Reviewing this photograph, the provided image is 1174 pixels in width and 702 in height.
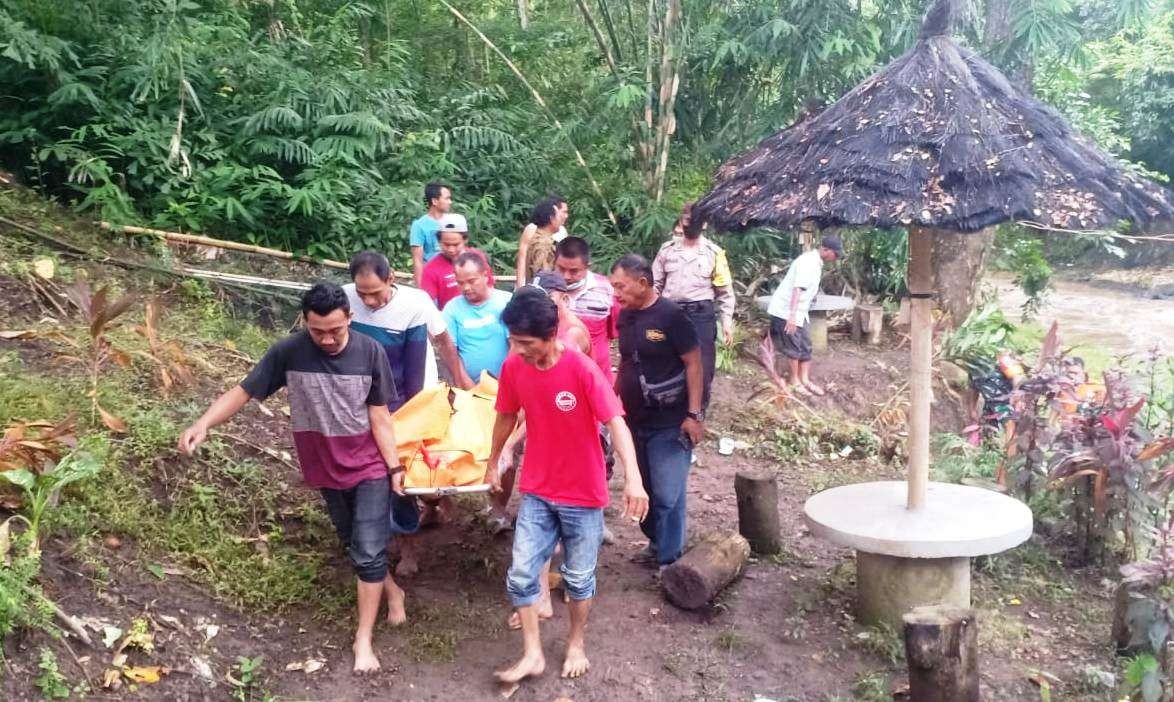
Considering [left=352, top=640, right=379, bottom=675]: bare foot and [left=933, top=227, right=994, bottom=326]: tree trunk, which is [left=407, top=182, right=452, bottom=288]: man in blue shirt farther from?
[left=933, top=227, right=994, bottom=326]: tree trunk

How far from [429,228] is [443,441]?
117 inches

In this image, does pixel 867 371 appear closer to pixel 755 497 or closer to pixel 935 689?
pixel 755 497

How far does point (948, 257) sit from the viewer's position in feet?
34.3

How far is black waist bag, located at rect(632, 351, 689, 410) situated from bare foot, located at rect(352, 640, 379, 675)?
5.65ft

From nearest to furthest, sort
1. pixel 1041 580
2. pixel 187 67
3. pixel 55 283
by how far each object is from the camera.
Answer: pixel 1041 580
pixel 55 283
pixel 187 67

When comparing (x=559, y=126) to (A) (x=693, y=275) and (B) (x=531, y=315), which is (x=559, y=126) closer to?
(A) (x=693, y=275)

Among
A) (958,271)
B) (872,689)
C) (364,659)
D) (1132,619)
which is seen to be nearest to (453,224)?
(364,659)

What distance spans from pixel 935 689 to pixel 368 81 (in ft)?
29.0

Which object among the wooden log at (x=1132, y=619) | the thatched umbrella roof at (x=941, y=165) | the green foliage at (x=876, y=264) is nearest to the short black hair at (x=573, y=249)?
the thatched umbrella roof at (x=941, y=165)

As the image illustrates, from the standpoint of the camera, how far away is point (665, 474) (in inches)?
177

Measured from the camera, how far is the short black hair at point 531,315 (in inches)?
133

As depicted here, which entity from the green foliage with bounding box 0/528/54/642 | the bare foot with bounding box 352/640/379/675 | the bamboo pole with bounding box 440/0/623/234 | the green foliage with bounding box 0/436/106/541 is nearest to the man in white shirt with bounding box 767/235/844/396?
the bamboo pole with bounding box 440/0/623/234

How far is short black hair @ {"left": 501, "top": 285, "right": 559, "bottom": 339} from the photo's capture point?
3.38m

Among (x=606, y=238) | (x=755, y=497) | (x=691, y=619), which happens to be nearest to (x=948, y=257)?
(x=606, y=238)
